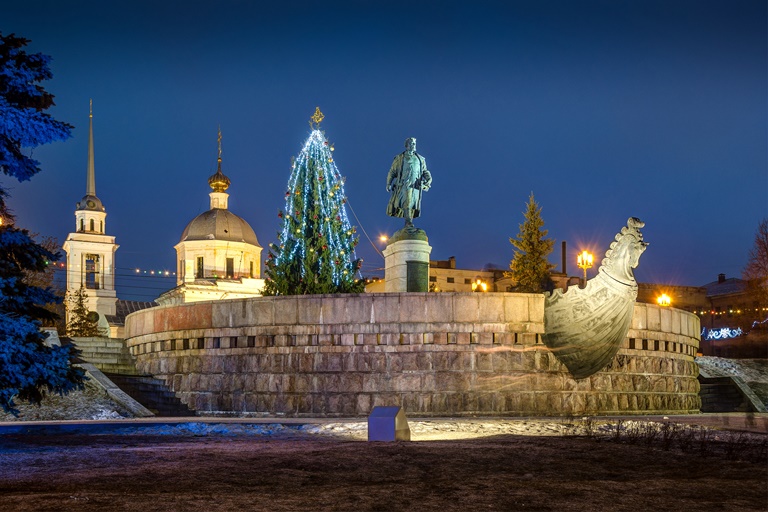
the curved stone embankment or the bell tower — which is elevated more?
the bell tower

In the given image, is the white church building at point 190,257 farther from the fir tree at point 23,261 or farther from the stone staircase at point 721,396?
the fir tree at point 23,261

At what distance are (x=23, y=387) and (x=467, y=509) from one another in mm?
4750

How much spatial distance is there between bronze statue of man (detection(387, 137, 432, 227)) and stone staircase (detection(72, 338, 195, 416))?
7.96m

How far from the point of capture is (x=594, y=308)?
853 inches

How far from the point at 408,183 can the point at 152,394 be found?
8.96 m

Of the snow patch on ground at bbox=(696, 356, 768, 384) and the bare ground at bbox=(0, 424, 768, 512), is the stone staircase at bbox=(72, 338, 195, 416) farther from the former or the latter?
the snow patch on ground at bbox=(696, 356, 768, 384)

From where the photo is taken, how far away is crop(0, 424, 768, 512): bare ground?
8023mm

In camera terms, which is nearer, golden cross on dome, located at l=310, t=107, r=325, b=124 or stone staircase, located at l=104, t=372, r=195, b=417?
stone staircase, located at l=104, t=372, r=195, b=417

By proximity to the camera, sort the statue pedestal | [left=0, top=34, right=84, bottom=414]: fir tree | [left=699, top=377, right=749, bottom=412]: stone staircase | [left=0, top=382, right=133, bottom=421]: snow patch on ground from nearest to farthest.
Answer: [left=0, top=34, right=84, bottom=414]: fir tree < [left=0, top=382, right=133, bottom=421]: snow patch on ground < the statue pedestal < [left=699, top=377, right=749, bottom=412]: stone staircase

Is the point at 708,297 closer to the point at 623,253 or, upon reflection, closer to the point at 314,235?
the point at 314,235

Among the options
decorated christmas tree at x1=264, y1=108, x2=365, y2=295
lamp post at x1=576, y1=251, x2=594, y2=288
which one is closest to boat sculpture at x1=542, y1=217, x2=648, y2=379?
decorated christmas tree at x1=264, y1=108, x2=365, y2=295

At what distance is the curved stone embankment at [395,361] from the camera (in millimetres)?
21000

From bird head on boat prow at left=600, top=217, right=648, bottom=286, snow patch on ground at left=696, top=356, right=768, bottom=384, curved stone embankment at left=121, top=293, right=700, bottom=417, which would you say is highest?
bird head on boat prow at left=600, top=217, right=648, bottom=286

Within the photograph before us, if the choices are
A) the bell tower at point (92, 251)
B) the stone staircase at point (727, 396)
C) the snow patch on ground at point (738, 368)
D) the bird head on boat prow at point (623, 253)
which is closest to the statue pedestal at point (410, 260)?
the bird head on boat prow at point (623, 253)
